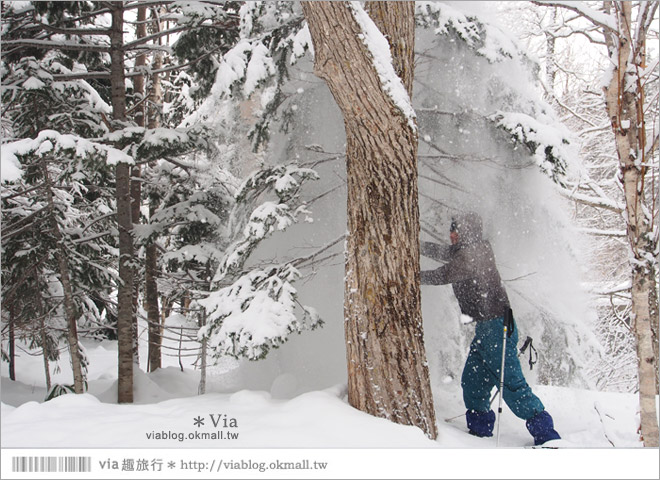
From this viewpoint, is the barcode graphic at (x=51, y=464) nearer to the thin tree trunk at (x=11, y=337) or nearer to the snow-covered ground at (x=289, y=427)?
the snow-covered ground at (x=289, y=427)

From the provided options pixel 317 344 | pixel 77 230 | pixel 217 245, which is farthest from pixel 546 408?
pixel 77 230

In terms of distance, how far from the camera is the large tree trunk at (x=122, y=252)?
4867mm

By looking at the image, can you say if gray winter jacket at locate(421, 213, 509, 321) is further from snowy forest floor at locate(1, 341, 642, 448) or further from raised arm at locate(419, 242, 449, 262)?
snowy forest floor at locate(1, 341, 642, 448)

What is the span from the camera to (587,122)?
3.91 metres

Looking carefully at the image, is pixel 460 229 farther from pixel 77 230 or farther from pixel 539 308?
pixel 77 230

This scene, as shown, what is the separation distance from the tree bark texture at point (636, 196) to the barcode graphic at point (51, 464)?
11.3ft

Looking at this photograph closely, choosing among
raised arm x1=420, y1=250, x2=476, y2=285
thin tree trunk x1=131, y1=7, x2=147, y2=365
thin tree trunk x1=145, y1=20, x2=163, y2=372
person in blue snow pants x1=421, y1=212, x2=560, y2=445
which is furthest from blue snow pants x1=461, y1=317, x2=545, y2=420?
thin tree trunk x1=131, y1=7, x2=147, y2=365

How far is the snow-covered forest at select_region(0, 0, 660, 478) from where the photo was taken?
315cm

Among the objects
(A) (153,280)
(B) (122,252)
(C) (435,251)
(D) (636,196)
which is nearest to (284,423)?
(C) (435,251)

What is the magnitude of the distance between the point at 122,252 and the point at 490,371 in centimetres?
369

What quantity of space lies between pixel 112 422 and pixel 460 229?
2.82m

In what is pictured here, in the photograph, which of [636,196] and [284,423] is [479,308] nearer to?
[636,196]

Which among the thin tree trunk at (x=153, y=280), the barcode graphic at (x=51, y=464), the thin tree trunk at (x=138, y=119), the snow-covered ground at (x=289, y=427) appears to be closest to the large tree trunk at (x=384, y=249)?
the snow-covered ground at (x=289, y=427)

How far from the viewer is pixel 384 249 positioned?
315 centimetres
